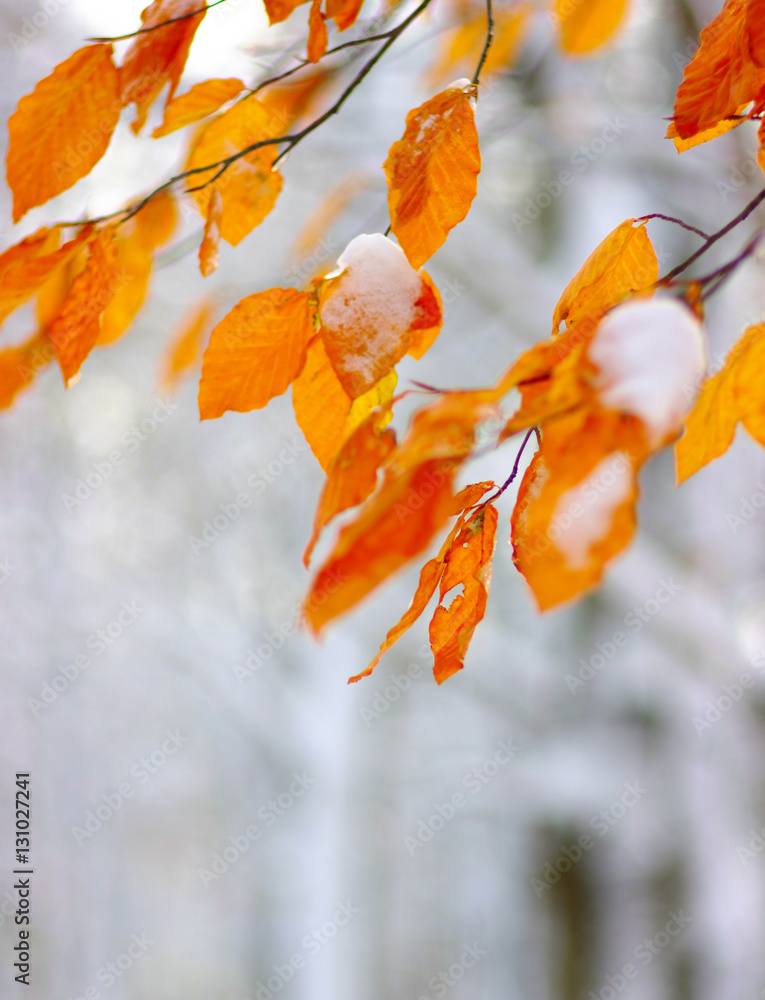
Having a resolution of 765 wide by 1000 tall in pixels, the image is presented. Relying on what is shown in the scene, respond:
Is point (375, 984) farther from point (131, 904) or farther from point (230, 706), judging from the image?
point (230, 706)

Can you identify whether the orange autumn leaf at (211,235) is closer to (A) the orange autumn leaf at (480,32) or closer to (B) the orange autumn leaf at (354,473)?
(B) the orange autumn leaf at (354,473)

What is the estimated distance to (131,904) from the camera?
9.67 feet

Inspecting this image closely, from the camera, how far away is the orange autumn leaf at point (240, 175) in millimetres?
503

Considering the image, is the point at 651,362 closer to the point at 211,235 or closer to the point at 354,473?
the point at 354,473

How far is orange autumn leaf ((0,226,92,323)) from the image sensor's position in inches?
18.4

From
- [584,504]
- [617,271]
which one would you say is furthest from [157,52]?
[584,504]

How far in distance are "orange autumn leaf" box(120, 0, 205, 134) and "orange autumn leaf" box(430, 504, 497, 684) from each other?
36cm

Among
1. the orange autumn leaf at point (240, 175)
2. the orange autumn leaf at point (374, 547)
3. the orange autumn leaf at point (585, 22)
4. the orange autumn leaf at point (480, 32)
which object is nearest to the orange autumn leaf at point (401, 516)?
the orange autumn leaf at point (374, 547)

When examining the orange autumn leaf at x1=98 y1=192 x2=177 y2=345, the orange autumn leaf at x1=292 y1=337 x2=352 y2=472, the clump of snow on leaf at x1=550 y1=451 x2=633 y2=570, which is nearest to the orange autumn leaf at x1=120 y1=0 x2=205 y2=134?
the orange autumn leaf at x1=98 y1=192 x2=177 y2=345

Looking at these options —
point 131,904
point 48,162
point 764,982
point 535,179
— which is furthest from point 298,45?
point 131,904

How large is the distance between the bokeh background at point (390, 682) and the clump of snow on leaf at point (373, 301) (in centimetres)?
163

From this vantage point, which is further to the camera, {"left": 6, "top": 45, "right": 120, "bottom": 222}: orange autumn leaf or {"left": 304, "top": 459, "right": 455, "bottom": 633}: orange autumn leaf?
{"left": 6, "top": 45, "right": 120, "bottom": 222}: orange autumn leaf

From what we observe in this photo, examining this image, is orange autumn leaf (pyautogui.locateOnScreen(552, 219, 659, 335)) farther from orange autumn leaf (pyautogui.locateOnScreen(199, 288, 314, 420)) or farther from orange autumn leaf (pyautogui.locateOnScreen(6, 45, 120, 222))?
orange autumn leaf (pyautogui.locateOnScreen(6, 45, 120, 222))

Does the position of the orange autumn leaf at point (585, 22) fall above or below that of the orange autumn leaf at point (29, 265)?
above
